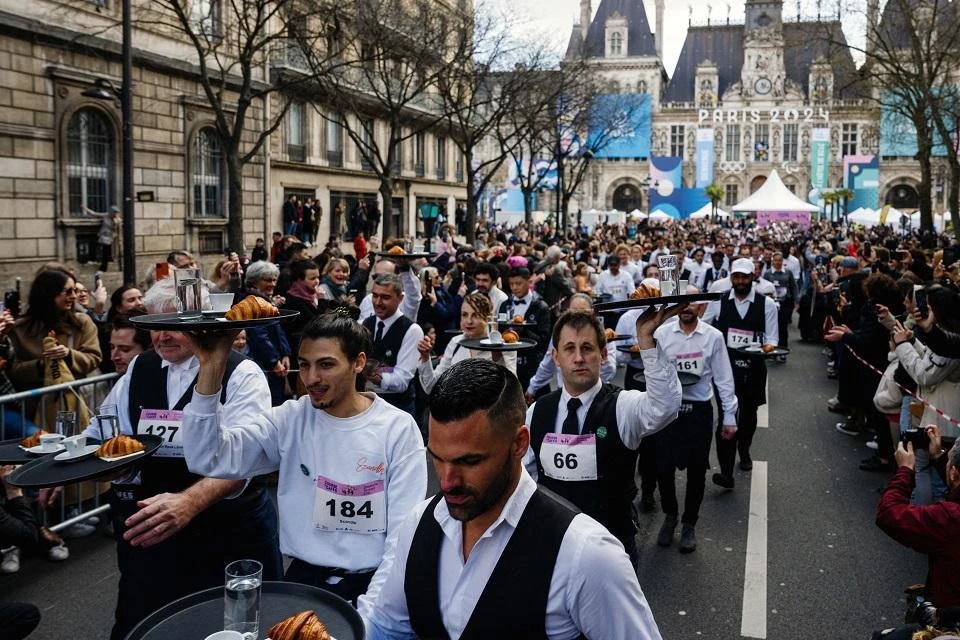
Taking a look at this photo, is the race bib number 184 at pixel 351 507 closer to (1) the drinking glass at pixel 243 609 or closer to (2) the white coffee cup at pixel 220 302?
(2) the white coffee cup at pixel 220 302

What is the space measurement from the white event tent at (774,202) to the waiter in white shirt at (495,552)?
34.9 meters

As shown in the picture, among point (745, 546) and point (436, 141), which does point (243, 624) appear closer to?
point (745, 546)

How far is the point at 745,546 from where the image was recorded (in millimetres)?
6590

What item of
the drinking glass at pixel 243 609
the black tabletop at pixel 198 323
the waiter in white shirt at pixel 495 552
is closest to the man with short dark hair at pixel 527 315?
the black tabletop at pixel 198 323

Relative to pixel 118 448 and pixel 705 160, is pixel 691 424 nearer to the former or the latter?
pixel 118 448

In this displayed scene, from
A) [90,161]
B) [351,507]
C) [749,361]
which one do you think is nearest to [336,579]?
[351,507]

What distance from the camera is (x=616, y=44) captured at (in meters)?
101

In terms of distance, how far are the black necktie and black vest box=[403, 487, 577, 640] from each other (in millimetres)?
1891

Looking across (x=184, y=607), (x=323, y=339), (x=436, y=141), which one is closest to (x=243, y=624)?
(x=184, y=607)

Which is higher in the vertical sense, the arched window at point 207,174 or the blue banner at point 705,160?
the blue banner at point 705,160

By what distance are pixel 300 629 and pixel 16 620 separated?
2117 millimetres

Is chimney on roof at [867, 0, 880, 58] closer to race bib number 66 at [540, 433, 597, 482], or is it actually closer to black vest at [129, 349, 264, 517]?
race bib number 66 at [540, 433, 597, 482]

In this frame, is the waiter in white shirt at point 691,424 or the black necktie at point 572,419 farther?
the waiter in white shirt at point 691,424

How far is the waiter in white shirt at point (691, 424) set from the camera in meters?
6.64
